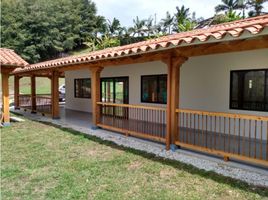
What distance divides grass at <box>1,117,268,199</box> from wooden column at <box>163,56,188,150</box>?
2.81 feet

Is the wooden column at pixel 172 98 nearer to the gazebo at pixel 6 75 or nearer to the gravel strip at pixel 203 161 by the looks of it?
the gravel strip at pixel 203 161

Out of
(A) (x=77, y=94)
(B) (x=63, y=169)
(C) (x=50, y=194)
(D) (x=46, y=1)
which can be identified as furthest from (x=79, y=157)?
(D) (x=46, y=1)

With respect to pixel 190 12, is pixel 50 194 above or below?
below

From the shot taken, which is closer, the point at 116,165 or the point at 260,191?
the point at 260,191

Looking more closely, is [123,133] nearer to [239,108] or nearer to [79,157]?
[79,157]

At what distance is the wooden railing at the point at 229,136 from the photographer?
535cm

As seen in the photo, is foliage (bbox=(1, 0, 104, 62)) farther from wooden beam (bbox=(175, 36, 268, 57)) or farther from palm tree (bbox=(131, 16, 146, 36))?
wooden beam (bbox=(175, 36, 268, 57))

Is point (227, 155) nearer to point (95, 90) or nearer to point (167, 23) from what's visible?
point (95, 90)

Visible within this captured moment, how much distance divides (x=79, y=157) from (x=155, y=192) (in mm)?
2397

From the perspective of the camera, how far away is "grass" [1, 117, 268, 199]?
401 centimetres

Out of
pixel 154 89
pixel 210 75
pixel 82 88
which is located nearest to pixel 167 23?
pixel 82 88

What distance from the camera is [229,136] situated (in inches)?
288

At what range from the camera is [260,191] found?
13.5 feet

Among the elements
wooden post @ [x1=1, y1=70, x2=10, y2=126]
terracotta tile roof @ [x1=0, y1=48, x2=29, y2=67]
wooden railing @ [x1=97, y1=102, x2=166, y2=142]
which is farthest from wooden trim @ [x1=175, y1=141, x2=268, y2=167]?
wooden post @ [x1=1, y1=70, x2=10, y2=126]
